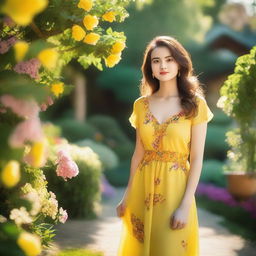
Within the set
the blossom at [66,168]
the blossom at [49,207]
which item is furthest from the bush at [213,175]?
the blossom at [49,207]

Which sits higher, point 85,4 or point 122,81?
point 122,81

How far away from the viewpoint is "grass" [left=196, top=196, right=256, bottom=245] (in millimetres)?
6609

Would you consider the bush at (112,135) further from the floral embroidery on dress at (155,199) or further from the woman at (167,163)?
the floral embroidery on dress at (155,199)

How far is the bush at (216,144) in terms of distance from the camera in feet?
51.0

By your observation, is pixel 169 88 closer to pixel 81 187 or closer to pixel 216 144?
pixel 81 187

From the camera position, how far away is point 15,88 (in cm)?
184

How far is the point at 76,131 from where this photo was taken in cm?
1454

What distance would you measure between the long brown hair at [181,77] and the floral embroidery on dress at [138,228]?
749 mm

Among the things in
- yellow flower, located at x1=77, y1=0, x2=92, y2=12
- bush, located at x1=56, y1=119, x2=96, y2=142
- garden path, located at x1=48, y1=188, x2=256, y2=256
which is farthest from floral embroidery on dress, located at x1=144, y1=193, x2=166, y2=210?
bush, located at x1=56, y1=119, x2=96, y2=142

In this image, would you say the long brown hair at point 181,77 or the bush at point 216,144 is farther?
the bush at point 216,144

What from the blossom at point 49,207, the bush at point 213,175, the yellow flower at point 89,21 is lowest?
the blossom at point 49,207

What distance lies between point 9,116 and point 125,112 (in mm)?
15808

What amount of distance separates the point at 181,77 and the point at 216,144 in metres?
12.5

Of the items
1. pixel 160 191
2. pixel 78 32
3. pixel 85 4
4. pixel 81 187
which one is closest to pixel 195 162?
pixel 160 191
